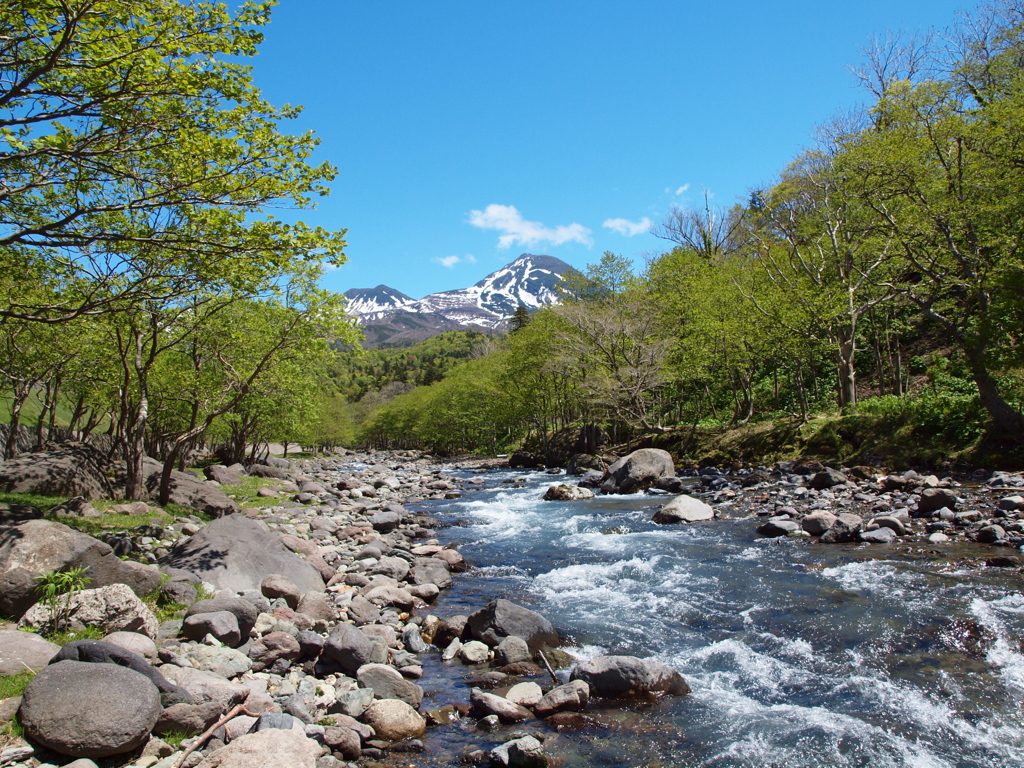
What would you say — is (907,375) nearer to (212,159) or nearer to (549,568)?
(549,568)

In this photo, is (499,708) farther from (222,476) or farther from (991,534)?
(222,476)

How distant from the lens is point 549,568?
13656mm

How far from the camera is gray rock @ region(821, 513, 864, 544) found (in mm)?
13461

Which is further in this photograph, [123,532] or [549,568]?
[549,568]

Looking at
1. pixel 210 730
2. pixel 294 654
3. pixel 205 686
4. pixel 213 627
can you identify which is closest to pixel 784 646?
pixel 294 654

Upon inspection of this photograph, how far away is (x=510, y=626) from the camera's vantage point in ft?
29.3

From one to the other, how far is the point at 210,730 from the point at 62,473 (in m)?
13.2

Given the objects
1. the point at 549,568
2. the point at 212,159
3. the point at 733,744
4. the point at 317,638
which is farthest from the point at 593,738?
the point at 212,159

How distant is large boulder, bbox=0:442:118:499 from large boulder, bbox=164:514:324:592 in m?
7.05

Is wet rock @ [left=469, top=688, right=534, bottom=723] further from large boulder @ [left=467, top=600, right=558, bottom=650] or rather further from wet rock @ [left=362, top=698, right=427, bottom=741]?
large boulder @ [left=467, top=600, right=558, bottom=650]

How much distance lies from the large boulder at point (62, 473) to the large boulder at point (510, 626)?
40.3 ft

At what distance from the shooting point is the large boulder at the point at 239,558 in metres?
9.74

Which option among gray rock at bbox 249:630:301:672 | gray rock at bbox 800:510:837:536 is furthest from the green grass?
gray rock at bbox 800:510:837:536

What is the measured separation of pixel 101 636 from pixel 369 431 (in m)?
109
